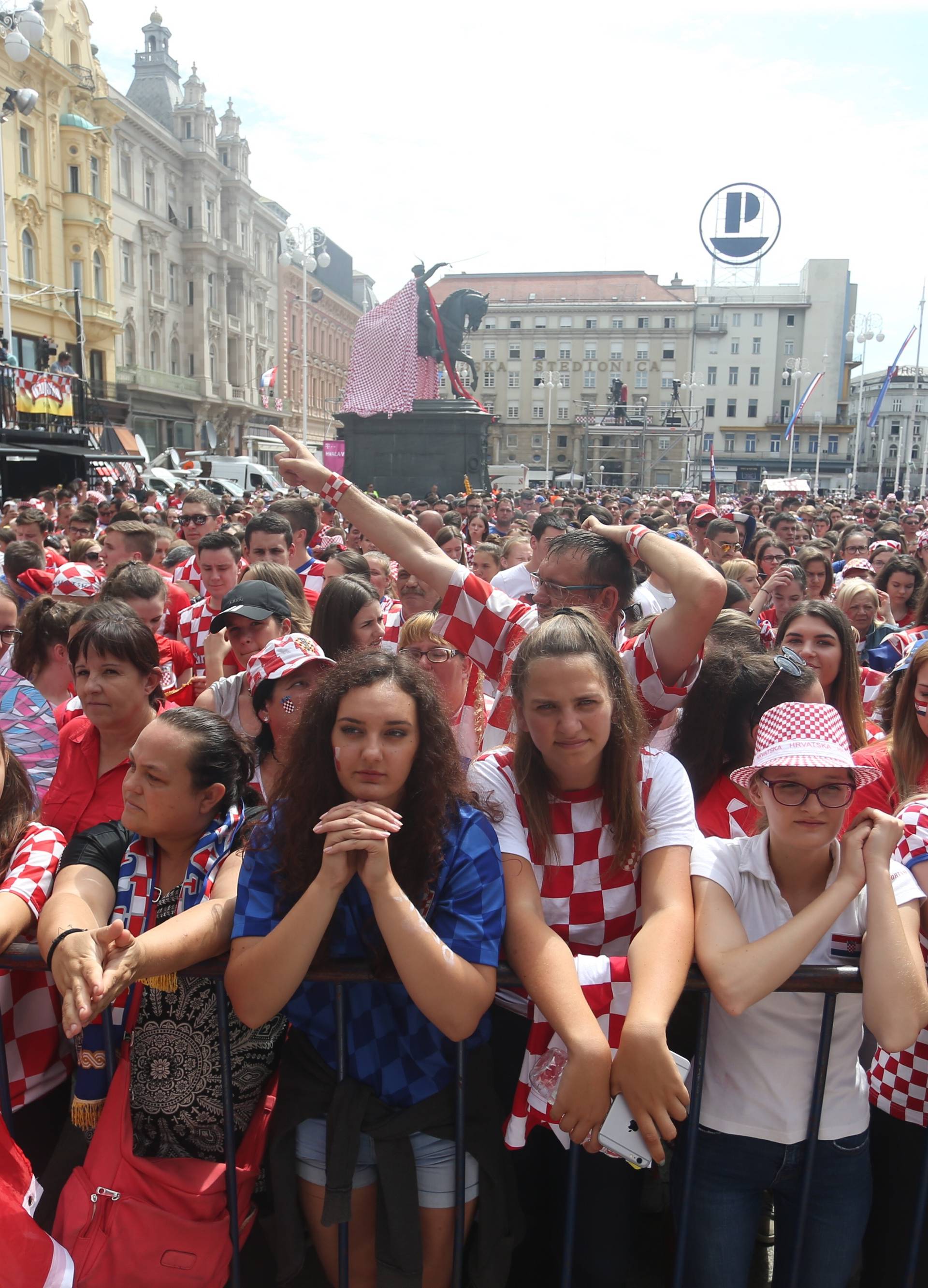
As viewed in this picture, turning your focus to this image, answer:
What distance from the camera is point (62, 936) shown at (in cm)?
195

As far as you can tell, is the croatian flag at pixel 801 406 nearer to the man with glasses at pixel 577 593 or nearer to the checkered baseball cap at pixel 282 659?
the man with glasses at pixel 577 593

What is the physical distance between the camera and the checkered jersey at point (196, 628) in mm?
5016

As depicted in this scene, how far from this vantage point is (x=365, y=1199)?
2.04m

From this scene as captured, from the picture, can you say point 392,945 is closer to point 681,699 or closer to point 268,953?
point 268,953

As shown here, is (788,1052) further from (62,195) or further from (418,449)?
(62,195)

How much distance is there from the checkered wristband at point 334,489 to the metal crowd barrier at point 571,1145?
1.82 m

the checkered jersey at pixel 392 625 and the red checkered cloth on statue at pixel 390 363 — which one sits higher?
the red checkered cloth on statue at pixel 390 363

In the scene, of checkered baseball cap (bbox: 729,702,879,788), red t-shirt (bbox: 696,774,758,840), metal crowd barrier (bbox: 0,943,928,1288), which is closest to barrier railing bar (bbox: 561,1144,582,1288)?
metal crowd barrier (bbox: 0,943,928,1288)

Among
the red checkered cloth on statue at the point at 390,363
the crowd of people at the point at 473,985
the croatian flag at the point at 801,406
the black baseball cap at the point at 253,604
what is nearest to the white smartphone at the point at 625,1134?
the crowd of people at the point at 473,985

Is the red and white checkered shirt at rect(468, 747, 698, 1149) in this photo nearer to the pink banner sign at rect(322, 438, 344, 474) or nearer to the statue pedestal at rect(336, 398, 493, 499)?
the statue pedestal at rect(336, 398, 493, 499)

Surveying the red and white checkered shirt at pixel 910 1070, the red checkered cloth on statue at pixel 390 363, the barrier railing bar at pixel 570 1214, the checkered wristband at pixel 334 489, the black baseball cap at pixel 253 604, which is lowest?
the barrier railing bar at pixel 570 1214

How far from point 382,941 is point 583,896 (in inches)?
19.0

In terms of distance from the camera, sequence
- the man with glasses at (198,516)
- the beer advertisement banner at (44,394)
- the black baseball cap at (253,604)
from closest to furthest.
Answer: the black baseball cap at (253,604) < the man with glasses at (198,516) < the beer advertisement banner at (44,394)

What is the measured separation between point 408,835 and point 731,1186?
1062 millimetres
